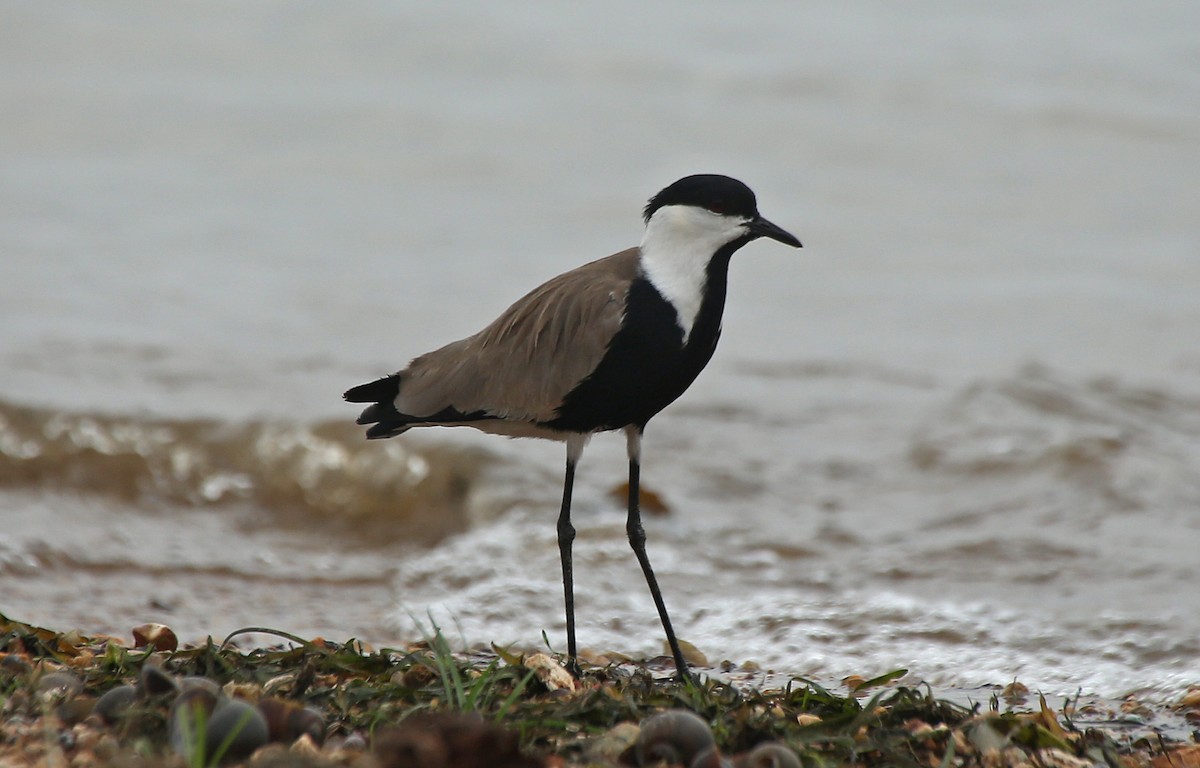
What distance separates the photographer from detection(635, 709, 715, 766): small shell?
11.4 feet

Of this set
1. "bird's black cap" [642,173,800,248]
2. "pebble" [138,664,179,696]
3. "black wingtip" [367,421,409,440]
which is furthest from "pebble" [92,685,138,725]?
"bird's black cap" [642,173,800,248]

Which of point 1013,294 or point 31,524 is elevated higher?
point 1013,294

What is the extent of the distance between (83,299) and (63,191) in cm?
285

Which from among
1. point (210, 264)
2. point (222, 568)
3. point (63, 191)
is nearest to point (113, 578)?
point (222, 568)

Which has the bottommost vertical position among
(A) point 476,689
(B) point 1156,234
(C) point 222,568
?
(C) point 222,568

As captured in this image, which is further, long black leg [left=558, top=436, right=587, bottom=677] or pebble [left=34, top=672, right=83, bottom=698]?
long black leg [left=558, top=436, right=587, bottom=677]

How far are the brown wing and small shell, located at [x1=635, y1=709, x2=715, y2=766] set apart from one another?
1556 millimetres

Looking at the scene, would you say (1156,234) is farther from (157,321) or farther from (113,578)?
(113,578)

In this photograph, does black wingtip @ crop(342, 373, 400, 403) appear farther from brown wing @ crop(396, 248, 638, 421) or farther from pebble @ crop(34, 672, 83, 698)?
pebble @ crop(34, 672, 83, 698)

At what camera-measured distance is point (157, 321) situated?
11047mm

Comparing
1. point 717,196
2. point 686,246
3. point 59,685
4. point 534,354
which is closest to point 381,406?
point 534,354

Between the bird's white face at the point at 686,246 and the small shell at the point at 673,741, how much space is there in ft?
5.39

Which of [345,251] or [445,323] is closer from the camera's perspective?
[445,323]

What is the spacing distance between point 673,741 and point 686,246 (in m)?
1.89
